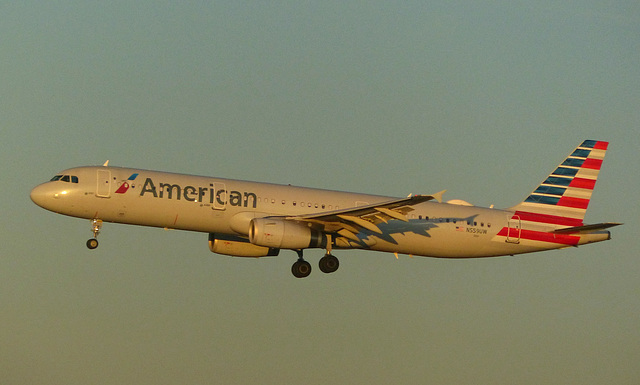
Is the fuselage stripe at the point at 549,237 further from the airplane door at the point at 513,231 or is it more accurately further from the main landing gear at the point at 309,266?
the main landing gear at the point at 309,266

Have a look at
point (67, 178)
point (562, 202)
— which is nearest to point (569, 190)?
point (562, 202)

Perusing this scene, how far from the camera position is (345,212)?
160ft

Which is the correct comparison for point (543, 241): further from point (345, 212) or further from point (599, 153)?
point (345, 212)

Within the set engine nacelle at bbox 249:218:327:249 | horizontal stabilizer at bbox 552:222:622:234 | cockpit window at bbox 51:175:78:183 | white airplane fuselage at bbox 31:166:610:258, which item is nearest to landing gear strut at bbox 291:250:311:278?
white airplane fuselage at bbox 31:166:610:258

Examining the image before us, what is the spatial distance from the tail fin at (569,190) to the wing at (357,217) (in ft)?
33.4

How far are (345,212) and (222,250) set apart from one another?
8841mm

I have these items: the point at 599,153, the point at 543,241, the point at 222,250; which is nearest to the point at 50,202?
the point at 222,250

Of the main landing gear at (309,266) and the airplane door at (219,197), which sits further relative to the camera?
the main landing gear at (309,266)

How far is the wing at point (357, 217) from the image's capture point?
47.7 meters

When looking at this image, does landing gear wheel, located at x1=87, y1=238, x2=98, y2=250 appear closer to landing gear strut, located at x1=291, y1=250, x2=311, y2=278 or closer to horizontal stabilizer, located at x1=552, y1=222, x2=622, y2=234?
landing gear strut, located at x1=291, y1=250, x2=311, y2=278

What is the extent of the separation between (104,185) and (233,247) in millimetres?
8637

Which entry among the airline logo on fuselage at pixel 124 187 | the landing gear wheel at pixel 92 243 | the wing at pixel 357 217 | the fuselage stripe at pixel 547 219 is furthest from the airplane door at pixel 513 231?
the landing gear wheel at pixel 92 243

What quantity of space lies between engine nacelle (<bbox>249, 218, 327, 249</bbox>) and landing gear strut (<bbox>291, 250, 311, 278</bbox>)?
104 inches

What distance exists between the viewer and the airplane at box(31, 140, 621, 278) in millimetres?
48875
